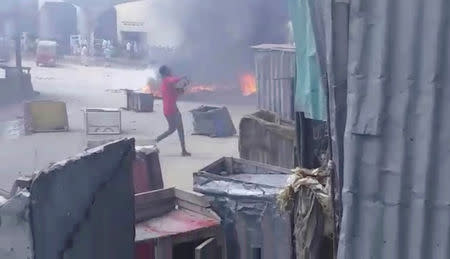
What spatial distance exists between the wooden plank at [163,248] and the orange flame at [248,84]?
1798cm

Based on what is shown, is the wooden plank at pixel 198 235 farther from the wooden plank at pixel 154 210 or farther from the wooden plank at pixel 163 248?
the wooden plank at pixel 154 210

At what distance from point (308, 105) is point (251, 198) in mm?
1525

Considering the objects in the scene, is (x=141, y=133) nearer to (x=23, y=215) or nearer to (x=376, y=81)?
(x=23, y=215)

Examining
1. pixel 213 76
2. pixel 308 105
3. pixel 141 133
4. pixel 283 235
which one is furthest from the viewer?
pixel 213 76

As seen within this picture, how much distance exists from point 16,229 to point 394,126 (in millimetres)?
2041

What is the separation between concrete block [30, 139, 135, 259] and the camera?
11.5 ft

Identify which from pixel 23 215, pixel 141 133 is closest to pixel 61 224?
pixel 23 215

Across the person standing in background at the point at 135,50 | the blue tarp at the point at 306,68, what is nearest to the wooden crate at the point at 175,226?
the blue tarp at the point at 306,68

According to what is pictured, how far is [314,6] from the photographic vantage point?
9.52ft

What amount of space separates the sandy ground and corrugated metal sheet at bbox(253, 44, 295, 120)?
134 centimetres

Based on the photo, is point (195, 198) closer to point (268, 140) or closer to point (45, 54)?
point (268, 140)

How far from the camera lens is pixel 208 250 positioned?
4.33 m

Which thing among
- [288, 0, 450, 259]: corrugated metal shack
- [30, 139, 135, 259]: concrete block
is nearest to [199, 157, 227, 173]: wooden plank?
[30, 139, 135, 259]: concrete block

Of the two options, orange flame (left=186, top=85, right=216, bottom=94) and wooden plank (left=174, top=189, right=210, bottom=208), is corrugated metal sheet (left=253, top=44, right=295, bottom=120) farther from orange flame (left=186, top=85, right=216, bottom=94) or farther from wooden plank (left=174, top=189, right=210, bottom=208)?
orange flame (left=186, top=85, right=216, bottom=94)
